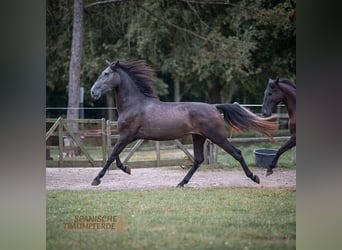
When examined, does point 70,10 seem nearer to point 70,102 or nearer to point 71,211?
point 70,102

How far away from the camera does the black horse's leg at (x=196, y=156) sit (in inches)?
246

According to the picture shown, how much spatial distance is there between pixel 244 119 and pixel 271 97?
1.12 ft

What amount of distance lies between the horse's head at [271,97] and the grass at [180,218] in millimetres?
766

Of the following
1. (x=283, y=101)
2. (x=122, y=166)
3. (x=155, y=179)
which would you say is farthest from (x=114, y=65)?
(x=283, y=101)

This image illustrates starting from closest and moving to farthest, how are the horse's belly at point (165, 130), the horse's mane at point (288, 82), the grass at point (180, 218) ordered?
1. the grass at point (180, 218)
2. the horse's mane at point (288, 82)
3. the horse's belly at point (165, 130)

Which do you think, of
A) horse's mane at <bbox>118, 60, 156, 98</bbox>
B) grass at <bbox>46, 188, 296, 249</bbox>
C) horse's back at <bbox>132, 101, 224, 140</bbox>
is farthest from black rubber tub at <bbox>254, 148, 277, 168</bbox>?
horse's mane at <bbox>118, 60, 156, 98</bbox>

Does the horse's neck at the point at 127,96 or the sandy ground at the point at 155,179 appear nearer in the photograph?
the sandy ground at the point at 155,179

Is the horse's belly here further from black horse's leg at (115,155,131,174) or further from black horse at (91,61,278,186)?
black horse's leg at (115,155,131,174)

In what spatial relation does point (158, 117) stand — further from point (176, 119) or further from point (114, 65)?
point (114, 65)

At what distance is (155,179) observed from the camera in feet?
20.6

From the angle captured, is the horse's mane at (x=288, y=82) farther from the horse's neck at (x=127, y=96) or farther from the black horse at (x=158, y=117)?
the horse's neck at (x=127, y=96)

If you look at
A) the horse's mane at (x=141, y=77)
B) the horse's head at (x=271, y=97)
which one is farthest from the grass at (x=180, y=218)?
the horse's mane at (x=141, y=77)

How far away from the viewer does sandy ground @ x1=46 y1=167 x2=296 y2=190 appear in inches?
243
